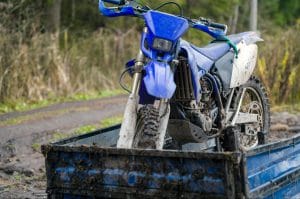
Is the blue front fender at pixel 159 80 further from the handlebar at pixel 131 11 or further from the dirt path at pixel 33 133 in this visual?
the dirt path at pixel 33 133

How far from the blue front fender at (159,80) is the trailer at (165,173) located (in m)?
0.57

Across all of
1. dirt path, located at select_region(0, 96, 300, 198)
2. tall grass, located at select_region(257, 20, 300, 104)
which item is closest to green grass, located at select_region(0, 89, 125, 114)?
dirt path, located at select_region(0, 96, 300, 198)

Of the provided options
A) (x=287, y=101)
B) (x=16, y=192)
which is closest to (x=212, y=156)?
(x=16, y=192)

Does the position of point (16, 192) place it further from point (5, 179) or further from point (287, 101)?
point (287, 101)

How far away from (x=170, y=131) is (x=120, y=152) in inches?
54.0

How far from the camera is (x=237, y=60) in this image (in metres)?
7.50

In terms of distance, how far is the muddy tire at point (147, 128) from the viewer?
599 cm

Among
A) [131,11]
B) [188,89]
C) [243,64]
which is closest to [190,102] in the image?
[188,89]

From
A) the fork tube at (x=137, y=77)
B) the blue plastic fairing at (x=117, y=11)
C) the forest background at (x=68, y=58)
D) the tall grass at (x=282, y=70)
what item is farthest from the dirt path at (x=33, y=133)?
the tall grass at (x=282, y=70)

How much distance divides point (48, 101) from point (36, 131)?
12.7 ft

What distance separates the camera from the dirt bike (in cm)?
602

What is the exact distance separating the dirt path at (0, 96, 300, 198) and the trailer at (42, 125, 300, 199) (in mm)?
1742

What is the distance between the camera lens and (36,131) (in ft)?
37.1

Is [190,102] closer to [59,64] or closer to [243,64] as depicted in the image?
[243,64]
